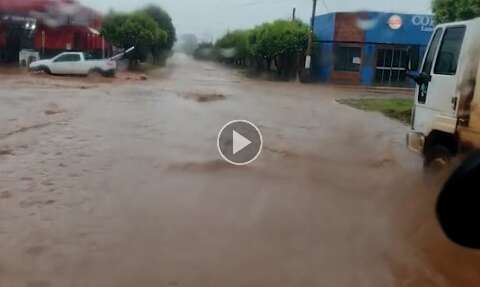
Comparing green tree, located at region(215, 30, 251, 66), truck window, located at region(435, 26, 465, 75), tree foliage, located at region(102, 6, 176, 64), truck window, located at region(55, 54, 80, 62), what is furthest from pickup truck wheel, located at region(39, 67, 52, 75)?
truck window, located at region(435, 26, 465, 75)

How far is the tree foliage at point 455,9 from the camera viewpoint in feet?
41.1

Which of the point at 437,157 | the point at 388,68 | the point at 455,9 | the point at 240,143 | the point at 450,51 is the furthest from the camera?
the point at 388,68

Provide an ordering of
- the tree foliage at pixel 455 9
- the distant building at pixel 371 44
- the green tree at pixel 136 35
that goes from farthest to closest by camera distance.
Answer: the distant building at pixel 371 44 < the green tree at pixel 136 35 < the tree foliage at pixel 455 9

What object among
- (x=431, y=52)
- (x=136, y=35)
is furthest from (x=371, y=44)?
(x=431, y=52)

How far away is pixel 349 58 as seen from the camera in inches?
1287

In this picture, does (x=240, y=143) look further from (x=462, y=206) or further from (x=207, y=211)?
(x=462, y=206)

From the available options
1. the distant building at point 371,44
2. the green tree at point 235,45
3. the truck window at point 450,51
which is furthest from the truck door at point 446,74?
the green tree at point 235,45

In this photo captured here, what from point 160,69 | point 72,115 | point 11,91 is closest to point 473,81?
point 72,115

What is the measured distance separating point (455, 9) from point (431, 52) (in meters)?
7.85

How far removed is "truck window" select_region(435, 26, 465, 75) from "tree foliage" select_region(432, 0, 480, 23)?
697 cm

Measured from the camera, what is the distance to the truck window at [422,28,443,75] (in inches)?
244

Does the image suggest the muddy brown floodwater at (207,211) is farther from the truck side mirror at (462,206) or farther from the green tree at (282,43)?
the green tree at (282,43)

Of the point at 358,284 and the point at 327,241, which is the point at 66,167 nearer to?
the point at 327,241

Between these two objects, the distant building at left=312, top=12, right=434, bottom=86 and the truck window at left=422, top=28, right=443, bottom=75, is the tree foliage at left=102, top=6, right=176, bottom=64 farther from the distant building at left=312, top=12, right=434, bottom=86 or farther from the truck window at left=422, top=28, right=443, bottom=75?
the truck window at left=422, top=28, right=443, bottom=75
